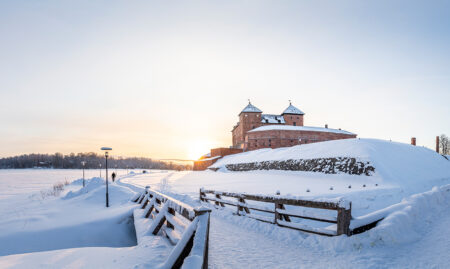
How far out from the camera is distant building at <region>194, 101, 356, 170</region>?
52719 millimetres

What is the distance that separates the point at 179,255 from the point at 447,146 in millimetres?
104718

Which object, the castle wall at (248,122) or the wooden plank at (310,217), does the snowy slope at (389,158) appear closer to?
the wooden plank at (310,217)

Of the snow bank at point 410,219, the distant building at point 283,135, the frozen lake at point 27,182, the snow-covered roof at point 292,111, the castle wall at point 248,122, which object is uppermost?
the snow-covered roof at point 292,111

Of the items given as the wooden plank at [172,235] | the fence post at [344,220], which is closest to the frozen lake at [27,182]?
the wooden plank at [172,235]

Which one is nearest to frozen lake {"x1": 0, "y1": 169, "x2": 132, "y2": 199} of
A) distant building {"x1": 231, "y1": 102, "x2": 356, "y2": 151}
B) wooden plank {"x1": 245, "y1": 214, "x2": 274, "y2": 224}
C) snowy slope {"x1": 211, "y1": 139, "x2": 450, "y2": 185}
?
wooden plank {"x1": 245, "y1": 214, "x2": 274, "y2": 224}

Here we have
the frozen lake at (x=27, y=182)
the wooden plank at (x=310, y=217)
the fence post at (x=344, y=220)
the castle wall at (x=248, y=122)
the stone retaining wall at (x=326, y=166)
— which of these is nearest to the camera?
the fence post at (x=344, y=220)

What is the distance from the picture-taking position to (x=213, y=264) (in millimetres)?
4605

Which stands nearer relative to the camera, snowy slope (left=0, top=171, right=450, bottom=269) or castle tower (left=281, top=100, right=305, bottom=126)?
snowy slope (left=0, top=171, right=450, bottom=269)

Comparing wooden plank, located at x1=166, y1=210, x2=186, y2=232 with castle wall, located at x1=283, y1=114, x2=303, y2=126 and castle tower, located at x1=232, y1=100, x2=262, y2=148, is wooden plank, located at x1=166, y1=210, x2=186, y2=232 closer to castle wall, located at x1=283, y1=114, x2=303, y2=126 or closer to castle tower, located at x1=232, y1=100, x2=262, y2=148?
castle tower, located at x1=232, y1=100, x2=262, y2=148

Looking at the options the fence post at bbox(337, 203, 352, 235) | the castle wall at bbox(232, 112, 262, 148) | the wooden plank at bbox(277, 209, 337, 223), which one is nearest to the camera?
the fence post at bbox(337, 203, 352, 235)

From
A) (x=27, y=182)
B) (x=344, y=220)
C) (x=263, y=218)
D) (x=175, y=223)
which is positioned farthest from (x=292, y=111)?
(x=27, y=182)

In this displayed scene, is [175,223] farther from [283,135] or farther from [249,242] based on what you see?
[283,135]

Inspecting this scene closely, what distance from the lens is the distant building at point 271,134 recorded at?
5272 cm

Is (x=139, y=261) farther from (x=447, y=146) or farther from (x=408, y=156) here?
(x=447, y=146)
